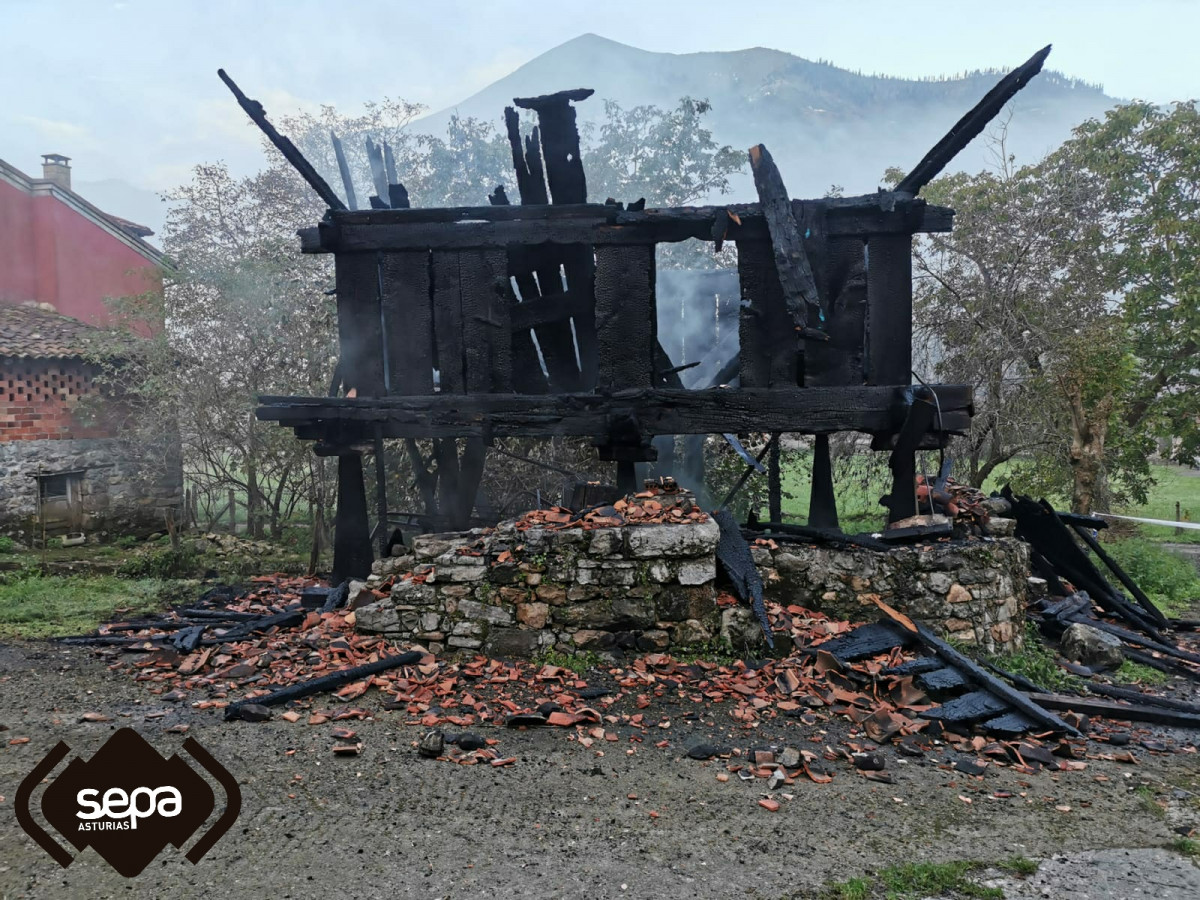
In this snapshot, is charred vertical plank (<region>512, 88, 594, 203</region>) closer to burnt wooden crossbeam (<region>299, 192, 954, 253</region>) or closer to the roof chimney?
burnt wooden crossbeam (<region>299, 192, 954, 253</region>)

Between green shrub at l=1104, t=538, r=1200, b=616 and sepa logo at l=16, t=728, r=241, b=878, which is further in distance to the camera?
green shrub at l=1104, t=538, r=1200, b=616

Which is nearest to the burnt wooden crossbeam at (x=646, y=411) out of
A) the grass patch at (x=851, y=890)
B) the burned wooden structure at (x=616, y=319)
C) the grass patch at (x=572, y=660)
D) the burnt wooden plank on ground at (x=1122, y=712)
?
the burned wooden structure at (x=616, y=319)

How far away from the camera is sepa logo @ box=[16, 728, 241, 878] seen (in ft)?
12.9

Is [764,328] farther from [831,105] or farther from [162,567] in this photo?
[831,105]

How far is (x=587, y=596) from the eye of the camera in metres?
6.67

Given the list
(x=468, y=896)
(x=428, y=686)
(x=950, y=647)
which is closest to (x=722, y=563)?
(x=950, y=647)

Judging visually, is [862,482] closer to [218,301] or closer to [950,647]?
[950,647]

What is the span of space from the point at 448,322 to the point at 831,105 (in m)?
166

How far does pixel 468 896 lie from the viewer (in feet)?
11.7

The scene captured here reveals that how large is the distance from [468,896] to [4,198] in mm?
21115

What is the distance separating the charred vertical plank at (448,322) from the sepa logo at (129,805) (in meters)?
4.74

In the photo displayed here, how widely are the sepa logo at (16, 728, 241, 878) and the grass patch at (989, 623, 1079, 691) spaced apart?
6290 mm

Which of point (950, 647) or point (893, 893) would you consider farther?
point (950, 647)

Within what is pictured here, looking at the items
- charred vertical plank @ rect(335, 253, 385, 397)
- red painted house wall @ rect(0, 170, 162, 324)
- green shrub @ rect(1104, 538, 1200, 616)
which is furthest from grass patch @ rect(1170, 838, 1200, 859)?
red painted house wall @ rect(0, 170, 162, 324)
